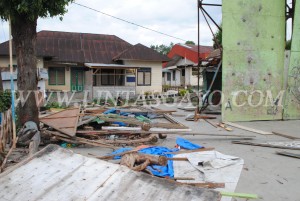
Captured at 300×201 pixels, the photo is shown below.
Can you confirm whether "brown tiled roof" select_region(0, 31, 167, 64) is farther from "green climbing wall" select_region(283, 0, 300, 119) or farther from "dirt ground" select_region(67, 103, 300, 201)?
"dirt ground" select_region(67, 103, 300, 201)

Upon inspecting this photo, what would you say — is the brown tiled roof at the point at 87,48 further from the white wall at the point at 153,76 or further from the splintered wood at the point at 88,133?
the splintered wood at the point at 88,133

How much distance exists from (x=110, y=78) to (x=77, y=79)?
8.82ft

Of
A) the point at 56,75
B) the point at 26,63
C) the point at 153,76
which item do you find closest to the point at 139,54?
the point at 153,76

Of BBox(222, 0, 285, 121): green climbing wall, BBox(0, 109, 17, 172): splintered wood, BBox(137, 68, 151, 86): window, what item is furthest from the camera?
BBox(137, 68, 151, 86): window

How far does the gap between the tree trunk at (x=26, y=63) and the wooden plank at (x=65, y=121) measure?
375 millimetres

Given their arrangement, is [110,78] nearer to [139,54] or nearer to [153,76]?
[139,54]

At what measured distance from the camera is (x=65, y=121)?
26.4 feet

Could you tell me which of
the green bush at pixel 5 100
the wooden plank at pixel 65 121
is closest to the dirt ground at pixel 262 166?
the wooden plank at pixel 65 121

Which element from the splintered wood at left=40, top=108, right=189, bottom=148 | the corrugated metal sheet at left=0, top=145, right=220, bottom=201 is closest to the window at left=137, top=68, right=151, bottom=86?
the splintered wood at left=40, top=108, right=189, bottom=148

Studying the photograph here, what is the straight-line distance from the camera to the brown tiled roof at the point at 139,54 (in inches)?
960

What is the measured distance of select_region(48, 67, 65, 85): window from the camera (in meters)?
23.4

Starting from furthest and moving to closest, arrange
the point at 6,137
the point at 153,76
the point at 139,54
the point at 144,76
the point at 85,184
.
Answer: the point at 153,76, the point at 144,76, the point at 139,54, the point at 6,137, the point at 85,184

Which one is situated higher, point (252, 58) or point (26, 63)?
point (252, 58)

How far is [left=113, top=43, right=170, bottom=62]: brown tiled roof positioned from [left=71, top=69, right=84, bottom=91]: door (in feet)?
10.2
